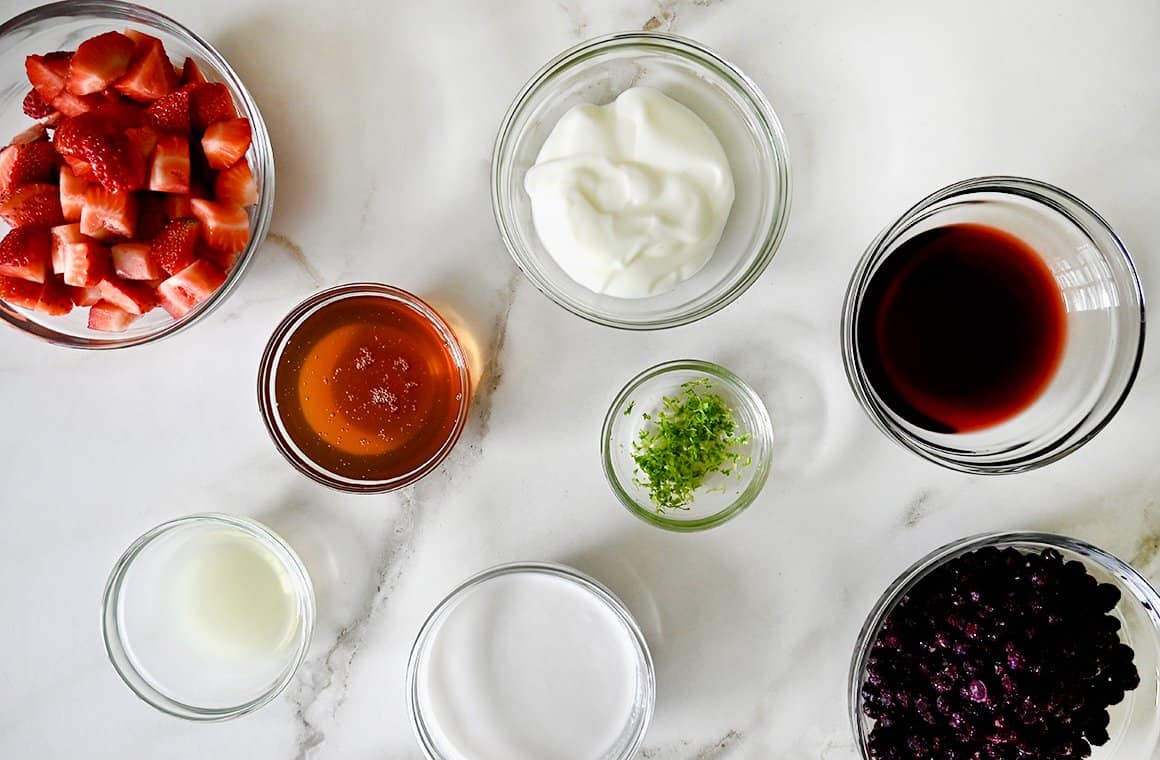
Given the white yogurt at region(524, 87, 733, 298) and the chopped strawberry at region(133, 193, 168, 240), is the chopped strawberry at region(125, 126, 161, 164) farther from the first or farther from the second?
the white yogurt at region(524, 87, 733, 298)

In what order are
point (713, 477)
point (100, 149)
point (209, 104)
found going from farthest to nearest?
point (713, 477) → point (209, 104) → point (100, 149)

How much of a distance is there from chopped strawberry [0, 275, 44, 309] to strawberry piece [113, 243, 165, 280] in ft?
0.52

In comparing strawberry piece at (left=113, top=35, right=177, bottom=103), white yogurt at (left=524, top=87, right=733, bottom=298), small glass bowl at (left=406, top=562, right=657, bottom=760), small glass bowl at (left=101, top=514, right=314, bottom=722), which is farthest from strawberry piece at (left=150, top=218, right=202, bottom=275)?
small glass bowl at (left=406, top=562, right=657, bottom=760)

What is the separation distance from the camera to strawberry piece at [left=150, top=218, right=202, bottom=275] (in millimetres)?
1577

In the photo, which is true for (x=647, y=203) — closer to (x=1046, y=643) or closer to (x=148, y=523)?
(x=1046, y=643)

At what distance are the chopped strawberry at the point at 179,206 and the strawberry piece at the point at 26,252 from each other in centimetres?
22

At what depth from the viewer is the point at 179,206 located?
5.28 ft

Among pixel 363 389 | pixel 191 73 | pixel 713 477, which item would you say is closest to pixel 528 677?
pixel 713 477

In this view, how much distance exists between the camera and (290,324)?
168 centimetres

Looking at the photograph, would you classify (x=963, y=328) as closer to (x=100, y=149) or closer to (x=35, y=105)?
(x=100, y=149)

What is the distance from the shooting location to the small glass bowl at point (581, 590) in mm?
1714

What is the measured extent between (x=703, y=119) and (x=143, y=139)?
1.04 metres

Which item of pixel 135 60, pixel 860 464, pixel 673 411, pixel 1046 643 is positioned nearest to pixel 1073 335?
pixel 860 464

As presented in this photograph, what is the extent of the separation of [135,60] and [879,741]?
6.06ft
